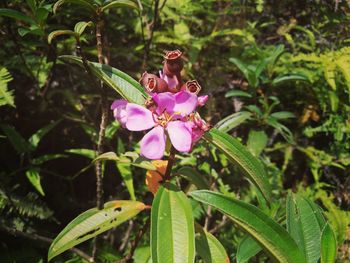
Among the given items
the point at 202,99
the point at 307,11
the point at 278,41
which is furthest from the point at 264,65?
the point at 202,99

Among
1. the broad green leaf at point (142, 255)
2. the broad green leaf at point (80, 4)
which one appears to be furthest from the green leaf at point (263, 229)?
the broad green leaf at point (80, 4)

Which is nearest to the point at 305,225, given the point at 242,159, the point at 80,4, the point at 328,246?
the point at 328,246

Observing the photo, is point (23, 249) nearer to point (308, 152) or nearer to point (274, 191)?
point (274, 191)

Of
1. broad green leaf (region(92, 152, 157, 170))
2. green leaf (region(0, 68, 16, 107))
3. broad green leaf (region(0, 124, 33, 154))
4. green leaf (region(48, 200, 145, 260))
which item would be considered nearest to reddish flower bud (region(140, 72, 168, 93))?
broad green leaf (region(92, 152, 157, 170))

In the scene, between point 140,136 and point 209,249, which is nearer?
point 209,249

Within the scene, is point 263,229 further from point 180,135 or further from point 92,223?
point 92,223

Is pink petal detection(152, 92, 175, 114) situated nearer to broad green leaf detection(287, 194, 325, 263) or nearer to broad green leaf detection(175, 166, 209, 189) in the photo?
broad green leaf detection(175, 166, 209, 189)
